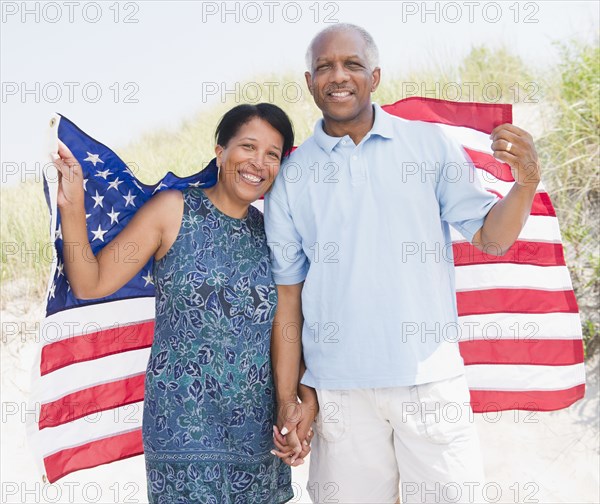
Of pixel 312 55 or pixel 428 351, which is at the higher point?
pixel 312 55

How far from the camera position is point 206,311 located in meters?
2.71

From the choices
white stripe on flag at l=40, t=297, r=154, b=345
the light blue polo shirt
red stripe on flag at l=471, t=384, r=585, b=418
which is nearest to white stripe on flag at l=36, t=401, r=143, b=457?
white stripe on flag at l=40, t=297, r=154, b=345

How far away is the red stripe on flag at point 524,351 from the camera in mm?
3707

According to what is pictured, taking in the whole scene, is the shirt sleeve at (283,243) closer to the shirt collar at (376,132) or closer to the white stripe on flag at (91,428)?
the shirt collar at (376,132)

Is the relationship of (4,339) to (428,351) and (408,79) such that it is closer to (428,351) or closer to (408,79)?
(428,351)

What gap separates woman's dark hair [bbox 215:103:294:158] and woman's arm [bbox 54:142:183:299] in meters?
0.31

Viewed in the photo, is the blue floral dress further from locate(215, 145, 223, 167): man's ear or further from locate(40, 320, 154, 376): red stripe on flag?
locate(40, 320, 154, 376): red stripe on flag

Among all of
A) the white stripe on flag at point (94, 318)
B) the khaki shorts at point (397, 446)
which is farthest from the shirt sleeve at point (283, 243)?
the white stripe on flag at point (94, 318)

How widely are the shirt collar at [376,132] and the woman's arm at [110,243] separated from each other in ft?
1.91

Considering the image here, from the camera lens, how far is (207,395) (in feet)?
8.89

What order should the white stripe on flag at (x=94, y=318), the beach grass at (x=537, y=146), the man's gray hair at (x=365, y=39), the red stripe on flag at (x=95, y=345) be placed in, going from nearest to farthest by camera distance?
the man's gray hair at (x=365, y=39), the white stripe on flag at (x=94, y=318), the red stripe on flag at (x=95, y=345), the beach grass at (x=537, y=146)

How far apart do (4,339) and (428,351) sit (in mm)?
4551

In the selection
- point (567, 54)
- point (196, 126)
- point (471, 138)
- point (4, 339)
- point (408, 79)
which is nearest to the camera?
point (471, 138)

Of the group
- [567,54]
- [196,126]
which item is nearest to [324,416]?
[567,54]
